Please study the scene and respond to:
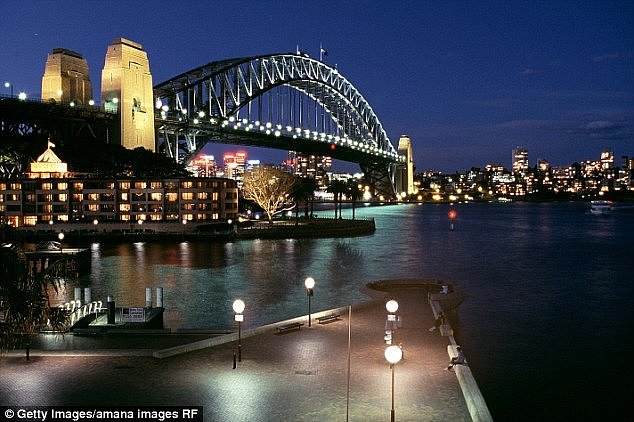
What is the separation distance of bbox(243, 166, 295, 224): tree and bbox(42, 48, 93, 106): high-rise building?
26.8 meters

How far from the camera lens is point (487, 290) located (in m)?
37.3

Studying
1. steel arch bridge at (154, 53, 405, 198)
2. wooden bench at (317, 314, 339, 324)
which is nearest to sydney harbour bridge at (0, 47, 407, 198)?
steel arch bridge at (154, 53, 405, 198)

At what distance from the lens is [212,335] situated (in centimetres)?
1811

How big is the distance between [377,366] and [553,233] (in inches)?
3112

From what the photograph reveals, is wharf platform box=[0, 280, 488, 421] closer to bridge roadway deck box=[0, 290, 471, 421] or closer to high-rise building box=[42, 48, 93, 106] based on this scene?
bridge roadway deck box=[0, 290, 471, 421]

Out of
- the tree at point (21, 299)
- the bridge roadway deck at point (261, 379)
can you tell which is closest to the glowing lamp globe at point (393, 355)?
the bridge roadway deck at point (261, 379)

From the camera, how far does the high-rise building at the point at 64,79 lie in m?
85.6

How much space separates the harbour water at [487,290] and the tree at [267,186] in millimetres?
17559

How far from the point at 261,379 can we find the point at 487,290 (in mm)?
26114

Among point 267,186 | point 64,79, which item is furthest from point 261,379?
point 64,79

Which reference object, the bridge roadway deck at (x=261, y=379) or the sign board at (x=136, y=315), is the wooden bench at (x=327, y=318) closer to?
the bridge roadway deck at (x=261, y=379)

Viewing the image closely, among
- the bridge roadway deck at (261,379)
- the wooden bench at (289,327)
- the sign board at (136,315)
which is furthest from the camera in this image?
the sign board at (136,315)

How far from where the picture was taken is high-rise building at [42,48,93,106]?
85.6m

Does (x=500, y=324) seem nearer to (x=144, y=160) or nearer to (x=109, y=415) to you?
(x=109, y=415)
